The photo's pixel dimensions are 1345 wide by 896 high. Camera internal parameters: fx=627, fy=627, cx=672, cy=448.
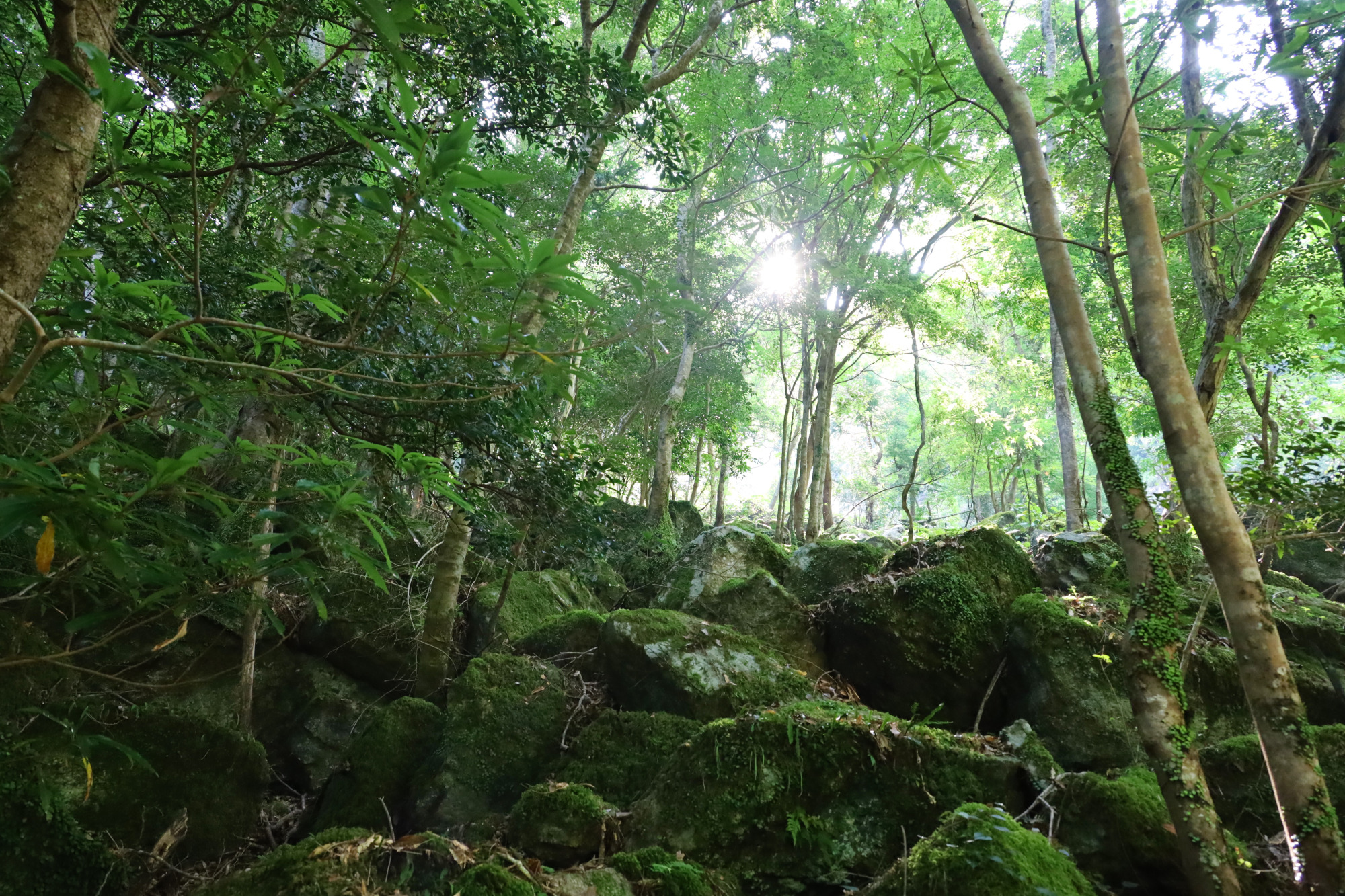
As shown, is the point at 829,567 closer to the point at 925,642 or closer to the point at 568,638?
the point at 925,642

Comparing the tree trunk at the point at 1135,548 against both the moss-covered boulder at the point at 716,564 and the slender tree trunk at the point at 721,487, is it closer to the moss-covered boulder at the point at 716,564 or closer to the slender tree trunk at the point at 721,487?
the moss-covered boulder at the point at 716,564

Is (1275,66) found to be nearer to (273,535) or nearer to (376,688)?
(273,535)

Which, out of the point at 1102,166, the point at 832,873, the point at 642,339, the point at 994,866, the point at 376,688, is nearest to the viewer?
the point at 994,866

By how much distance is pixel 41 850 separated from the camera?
310 centimetres

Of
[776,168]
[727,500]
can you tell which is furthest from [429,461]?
[727,500]

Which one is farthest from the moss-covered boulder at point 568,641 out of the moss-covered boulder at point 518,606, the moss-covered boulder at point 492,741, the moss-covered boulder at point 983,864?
the moss-covered boulder at point 983,864

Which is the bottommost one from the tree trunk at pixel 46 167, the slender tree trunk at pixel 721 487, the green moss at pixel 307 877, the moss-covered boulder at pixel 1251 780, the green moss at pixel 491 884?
the green moss at pixel 307 877

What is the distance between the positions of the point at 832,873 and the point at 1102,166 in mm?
9646

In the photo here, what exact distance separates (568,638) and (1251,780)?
4884 mm

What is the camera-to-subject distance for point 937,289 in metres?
15.9

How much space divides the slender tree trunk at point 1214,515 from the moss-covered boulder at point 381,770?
4.53m

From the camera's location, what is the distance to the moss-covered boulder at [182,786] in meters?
3.89

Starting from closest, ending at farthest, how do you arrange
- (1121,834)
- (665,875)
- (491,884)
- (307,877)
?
(491,884)
(307,877)
(665,875)
(1121,834)

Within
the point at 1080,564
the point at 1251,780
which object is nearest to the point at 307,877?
the point at 1251,780
